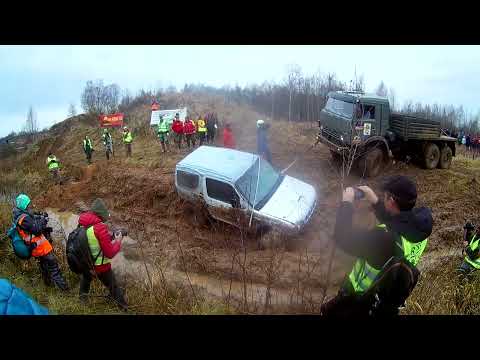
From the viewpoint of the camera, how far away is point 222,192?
6.82 metres

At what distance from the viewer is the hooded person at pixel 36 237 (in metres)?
4.24

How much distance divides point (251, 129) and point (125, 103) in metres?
16.3

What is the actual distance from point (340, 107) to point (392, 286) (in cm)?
861

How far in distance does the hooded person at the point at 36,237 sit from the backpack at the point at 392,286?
3971 millimetres

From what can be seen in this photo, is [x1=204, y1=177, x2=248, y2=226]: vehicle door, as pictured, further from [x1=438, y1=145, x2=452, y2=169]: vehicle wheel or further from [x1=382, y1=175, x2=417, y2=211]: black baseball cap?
[x1=438, y1=145, x2=452, y2=169]: vehicle wheel

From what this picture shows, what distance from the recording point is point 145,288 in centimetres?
436

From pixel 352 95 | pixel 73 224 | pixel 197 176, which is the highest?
pixel 352 95

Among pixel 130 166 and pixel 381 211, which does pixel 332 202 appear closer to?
pixel 381 211

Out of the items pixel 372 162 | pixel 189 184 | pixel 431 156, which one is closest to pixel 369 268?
pixel 189 184

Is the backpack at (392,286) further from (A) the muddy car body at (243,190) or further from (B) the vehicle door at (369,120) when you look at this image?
(B) the vehicle door at (369,120)

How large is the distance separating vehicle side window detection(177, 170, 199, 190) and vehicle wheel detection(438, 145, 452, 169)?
8795mm

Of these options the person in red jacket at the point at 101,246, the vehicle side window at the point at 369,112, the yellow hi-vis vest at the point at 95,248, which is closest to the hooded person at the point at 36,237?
the person in red jacket at the point at 101,246

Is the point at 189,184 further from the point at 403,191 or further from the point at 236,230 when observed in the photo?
the point at 403,191
